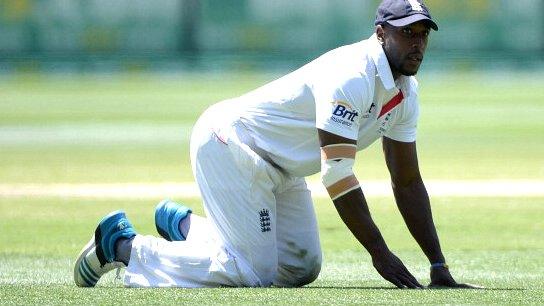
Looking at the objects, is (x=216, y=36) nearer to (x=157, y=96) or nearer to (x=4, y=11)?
(x=157, y=96)

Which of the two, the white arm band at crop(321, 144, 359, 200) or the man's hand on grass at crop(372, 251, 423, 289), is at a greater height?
the white arm band at crop(321, 144, 359, 200)

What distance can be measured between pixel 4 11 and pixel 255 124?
19.5m

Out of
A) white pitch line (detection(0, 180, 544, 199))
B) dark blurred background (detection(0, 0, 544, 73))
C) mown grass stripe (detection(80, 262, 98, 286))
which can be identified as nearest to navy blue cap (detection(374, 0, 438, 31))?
mown grass stripe (detection(80, 262, 98, 286))

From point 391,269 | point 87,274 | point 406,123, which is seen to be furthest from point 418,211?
point 87,274

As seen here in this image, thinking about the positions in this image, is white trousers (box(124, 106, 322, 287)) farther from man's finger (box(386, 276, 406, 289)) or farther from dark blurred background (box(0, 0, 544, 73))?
dark blurred background (box(0, 0, 544, 73))

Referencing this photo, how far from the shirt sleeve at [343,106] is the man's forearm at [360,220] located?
303 mm

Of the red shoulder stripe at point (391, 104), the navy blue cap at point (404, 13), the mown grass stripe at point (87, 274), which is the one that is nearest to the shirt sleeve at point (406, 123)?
the red shoulder stripe at point (391, 104)

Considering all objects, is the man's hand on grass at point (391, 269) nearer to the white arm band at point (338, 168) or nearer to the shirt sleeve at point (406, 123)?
the white arm band at point (338, 168)

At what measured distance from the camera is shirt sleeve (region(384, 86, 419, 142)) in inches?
264

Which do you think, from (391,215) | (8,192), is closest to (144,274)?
(391,215)

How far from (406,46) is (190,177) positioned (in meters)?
8.78

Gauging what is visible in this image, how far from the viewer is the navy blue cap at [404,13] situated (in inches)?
250

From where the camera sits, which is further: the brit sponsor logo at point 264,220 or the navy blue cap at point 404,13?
the brit sponsor logo at point 264,220

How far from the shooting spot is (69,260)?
8.57 meters
